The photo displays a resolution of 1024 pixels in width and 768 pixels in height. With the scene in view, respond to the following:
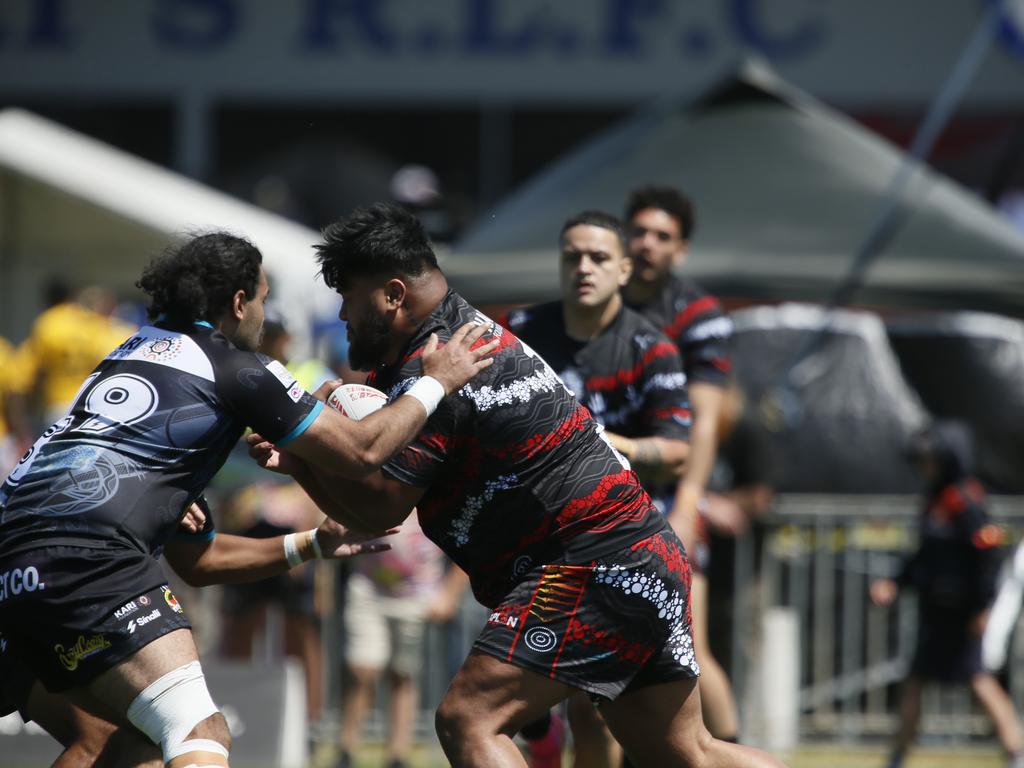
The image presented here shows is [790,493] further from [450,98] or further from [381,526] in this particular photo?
[450,98]

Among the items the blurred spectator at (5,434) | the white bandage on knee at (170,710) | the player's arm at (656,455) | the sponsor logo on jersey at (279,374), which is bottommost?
the white bandage on knee at (170,710)

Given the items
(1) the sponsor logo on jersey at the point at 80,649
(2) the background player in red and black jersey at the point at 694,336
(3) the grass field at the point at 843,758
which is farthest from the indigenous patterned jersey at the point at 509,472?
(3) the grass field at the point at 843,758

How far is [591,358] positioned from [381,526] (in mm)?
1803

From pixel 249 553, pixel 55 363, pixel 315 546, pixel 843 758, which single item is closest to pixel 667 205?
pixel 315 546

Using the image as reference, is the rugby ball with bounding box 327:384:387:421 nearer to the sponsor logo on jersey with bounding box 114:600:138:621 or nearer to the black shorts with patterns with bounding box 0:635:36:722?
the sponsor logo on jersey with bounding box 114:600:138:621

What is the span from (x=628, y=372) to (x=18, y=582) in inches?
99.3

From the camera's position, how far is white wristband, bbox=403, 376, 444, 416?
4.25 metres

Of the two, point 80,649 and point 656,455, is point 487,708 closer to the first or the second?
point 80,649

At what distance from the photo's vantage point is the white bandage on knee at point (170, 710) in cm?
433

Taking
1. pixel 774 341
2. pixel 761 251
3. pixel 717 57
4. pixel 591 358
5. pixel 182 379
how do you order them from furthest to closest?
pixel 717 57 → pixel 774 341 → pixel 761 251 → pixel 591 358 → pixel 182 379

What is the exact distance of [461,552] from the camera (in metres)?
4.57

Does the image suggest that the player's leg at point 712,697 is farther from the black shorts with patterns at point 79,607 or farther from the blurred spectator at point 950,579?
the blurred spectator at point 950,579

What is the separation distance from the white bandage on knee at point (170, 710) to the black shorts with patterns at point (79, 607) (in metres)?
0.12

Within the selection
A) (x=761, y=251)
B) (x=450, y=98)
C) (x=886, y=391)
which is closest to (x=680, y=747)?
(x=761, y=251)
